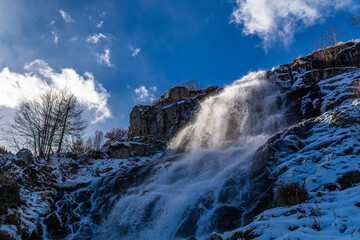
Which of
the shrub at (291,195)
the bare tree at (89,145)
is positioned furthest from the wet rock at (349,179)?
the bare tree at (89,145)

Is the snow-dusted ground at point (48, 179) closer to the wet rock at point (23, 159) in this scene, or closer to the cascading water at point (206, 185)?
the wet rock at point (23, 159)

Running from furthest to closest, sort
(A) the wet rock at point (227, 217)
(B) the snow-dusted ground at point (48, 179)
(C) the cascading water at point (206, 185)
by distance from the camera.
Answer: (B) the snow-dusted ground at point (48, 179) → (C) the cascading water at point (206, 185) → (A) the wet rock at point (227, 217)

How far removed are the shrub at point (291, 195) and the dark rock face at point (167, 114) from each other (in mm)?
15523

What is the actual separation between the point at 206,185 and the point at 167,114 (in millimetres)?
13582

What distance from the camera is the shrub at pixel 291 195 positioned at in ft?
16.2

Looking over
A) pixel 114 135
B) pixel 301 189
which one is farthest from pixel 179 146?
pixel 114 135

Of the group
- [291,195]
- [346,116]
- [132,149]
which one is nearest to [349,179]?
[291,195]

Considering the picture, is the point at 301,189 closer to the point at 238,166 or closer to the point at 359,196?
the point at 359,196

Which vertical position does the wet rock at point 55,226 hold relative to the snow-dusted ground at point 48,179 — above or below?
below

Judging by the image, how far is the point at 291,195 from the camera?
17.0ft

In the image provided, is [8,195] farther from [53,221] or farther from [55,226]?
[55,226]

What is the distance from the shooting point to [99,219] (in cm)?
985

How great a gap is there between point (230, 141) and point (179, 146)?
16.2 feet

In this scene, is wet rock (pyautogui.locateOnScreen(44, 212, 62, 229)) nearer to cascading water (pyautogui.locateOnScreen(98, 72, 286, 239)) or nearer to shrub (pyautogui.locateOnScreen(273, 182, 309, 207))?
cascading water (pyautogui.locateOnScreen(98, 72, 286, 239))
